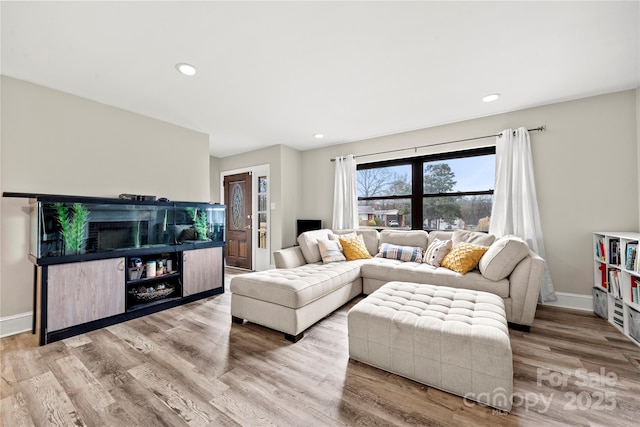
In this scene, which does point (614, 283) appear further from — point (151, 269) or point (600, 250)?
point (151, 269)

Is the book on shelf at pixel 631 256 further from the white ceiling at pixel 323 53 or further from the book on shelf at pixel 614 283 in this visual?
the white ceiling at pixel 323 53

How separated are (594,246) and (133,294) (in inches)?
199

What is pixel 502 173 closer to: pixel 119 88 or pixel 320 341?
pixel 320 341

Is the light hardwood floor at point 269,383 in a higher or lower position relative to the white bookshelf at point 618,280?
lower

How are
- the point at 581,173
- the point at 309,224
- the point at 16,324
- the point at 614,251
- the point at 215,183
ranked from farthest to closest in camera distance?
the point at 215,183 < the point at 309,224 < the point at 581,173 < the point at 614,251 < the point at 16,324

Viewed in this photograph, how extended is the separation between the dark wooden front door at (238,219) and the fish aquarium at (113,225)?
1.53 metres

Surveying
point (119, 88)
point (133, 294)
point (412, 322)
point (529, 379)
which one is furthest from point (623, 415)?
point (119, 88)

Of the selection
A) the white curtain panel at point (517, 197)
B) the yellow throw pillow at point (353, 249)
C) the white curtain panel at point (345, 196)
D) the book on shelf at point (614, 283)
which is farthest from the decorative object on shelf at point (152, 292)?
the book on shelf at point (614, 283)

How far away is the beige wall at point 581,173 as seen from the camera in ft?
8.61

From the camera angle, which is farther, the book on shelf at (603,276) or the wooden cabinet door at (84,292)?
the book on shelf at (603,276)

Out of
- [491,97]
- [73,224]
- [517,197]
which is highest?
[491,97]

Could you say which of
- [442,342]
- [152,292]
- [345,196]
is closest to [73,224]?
[152,292]

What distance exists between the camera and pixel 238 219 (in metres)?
5.22

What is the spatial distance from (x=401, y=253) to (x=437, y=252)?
1.53ft
